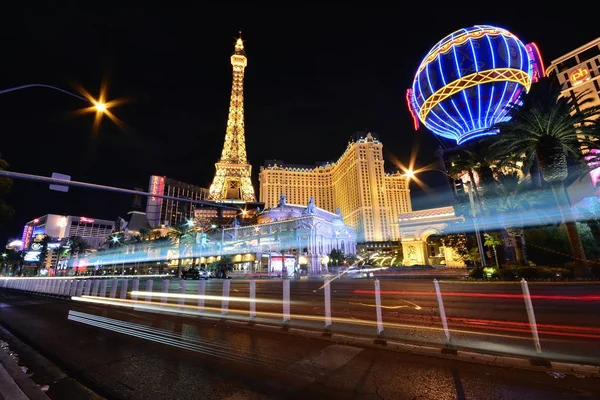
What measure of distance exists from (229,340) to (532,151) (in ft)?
96.5

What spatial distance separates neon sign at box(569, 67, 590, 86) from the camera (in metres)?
72.4

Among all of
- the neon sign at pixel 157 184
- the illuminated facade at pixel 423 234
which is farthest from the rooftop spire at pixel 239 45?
the illuminated facade at pixel 423 234

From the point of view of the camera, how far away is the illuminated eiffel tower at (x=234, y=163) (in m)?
123

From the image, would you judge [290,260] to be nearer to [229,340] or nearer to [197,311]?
[197,311]

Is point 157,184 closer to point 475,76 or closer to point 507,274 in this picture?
point 475,76

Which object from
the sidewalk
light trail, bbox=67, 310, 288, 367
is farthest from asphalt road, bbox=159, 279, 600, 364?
the sidewalk

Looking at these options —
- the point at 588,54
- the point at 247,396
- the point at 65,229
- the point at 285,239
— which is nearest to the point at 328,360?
the point at 247,396

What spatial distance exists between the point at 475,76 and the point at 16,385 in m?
48.9

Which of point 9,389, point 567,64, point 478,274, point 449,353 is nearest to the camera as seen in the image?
point 9,389

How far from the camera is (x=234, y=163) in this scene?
124m

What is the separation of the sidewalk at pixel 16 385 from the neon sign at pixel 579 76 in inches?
4153

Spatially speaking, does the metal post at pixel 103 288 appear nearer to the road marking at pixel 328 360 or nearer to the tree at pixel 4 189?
the tree at pixel 4 189

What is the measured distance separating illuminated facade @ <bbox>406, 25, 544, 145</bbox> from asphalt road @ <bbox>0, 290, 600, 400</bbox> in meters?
38.6

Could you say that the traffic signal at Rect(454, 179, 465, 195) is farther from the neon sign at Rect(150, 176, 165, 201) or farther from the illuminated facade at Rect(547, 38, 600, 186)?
the neon sign at Rect(150, 176, 165, 201)
